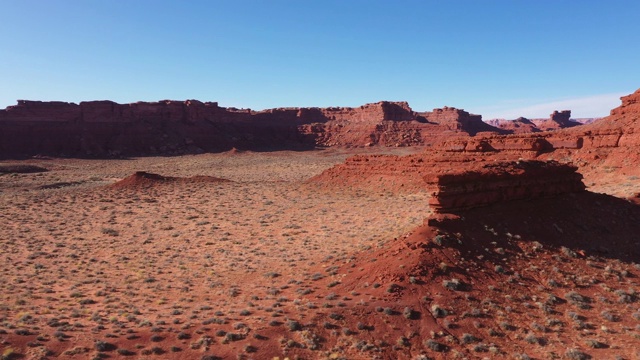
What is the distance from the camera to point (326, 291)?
35.4 ft

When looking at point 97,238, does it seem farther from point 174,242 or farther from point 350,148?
point 350,148

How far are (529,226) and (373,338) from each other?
7740 mm

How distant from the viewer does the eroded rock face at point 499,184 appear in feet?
41.8

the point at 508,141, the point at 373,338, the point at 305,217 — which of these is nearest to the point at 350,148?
the point at 508,141

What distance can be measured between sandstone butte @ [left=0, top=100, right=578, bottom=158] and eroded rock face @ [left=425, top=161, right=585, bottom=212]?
254 ft

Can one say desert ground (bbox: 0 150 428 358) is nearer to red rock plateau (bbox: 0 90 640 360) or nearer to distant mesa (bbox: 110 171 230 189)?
red rock plateau (bbox: 0 90 640 360)

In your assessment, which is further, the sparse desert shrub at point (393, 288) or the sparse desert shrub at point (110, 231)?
the sparse desert shrub at point (110, 231)

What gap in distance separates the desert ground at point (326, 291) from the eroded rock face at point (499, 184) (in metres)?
0.64

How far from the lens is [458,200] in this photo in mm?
12953

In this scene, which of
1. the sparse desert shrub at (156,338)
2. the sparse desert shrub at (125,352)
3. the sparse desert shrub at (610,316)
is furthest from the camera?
the sparse desert shrub at (610,316)

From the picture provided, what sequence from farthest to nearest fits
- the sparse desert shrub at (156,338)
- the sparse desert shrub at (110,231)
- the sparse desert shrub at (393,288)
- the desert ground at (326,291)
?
the sparse desert shrub at (110,231) → the sparse desert shrub at (393,288) → the sparse desert shrub at (156,338) → the desert ground at (326,291)

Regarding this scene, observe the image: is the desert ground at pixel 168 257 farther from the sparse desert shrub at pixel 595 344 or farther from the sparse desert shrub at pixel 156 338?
the sparse desert shrub at pixel 595 344

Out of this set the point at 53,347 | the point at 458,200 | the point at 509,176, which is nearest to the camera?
the point at 53,347

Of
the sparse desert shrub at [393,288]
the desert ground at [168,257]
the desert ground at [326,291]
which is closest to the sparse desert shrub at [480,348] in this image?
the desert ground at [326,291]
